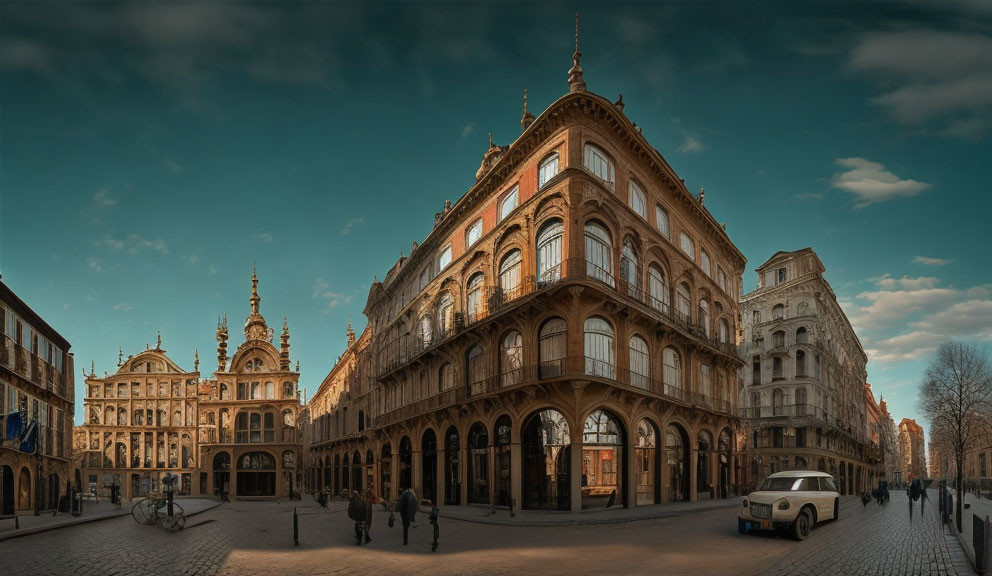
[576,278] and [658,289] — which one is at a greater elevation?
[658,289]

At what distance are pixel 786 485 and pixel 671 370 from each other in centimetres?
1436

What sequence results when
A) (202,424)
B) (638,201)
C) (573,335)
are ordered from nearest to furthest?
(573,335), (638,201), (202,424)

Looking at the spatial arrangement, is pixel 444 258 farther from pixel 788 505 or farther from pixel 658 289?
pixel 788 505

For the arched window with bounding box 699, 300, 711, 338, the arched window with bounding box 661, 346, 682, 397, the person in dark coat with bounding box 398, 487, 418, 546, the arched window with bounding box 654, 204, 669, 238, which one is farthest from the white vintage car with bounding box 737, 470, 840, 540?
the arched window with bounding box 699, 300, 711, 338

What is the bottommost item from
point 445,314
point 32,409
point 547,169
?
point 32,409

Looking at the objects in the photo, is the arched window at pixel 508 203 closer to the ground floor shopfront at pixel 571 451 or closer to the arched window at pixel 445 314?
the arched window at pixel 445 314

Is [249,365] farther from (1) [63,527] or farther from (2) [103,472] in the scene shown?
(1) [63,527]

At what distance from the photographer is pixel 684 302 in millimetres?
36469

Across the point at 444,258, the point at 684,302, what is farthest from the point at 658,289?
the point at 444,258

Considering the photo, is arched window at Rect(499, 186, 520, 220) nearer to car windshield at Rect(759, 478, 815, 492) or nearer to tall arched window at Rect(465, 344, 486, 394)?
tall arched window at Rect(465, 344, 486, 394)

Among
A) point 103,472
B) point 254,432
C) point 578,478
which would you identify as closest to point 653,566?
point 578,478

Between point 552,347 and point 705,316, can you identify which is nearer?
point 552,347

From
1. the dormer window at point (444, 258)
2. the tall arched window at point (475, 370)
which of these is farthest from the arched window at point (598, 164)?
the dormer window at point (444, 258)

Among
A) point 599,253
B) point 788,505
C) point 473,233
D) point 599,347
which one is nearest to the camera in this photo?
point 788,505
